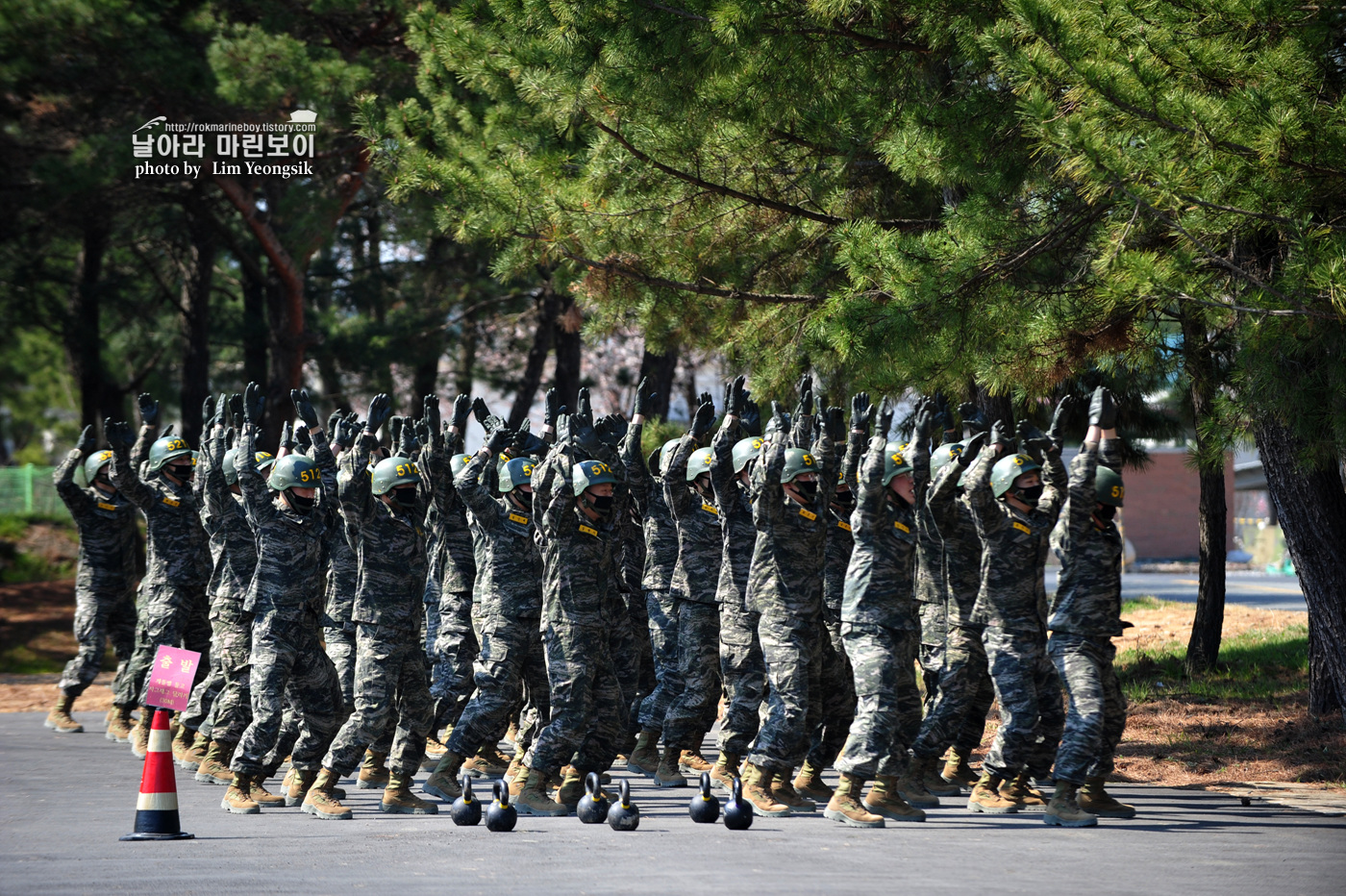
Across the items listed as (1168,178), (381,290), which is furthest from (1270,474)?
(381,290)

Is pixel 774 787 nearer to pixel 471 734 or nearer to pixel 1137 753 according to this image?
pixel 471 734

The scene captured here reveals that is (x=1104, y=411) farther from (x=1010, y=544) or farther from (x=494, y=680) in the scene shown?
(x=494, y=680)

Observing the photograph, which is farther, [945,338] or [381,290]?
[381,290]

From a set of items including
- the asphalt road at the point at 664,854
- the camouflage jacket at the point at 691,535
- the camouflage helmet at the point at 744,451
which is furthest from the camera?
the camouflage jacket at the point at 691,535

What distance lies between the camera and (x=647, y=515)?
10.8m

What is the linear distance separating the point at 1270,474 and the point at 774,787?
5175mm

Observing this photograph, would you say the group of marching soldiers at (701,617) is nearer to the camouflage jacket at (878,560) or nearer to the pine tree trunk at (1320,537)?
the camouflage jacket at (878,560)

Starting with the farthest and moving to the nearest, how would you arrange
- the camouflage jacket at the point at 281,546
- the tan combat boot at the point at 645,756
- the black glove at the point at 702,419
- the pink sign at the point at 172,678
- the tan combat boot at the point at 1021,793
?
the tan combat boot at the point at 645,756 → the black glove at the point at 702,419 → the camouflage jacket at the point at 281,546 → the tan combat boot at the point at 1021,793 → the pink sign at the point at 172,678

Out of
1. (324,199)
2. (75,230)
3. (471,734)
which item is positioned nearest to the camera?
(471,734)

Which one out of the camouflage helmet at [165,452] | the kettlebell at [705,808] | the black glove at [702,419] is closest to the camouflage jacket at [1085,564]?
the kettlebell at [705,808]

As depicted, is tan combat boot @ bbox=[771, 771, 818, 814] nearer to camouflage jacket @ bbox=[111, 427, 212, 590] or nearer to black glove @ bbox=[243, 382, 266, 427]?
black glove @ bbox=[243, 382, 266, 427]

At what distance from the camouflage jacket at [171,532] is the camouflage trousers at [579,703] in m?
4.54

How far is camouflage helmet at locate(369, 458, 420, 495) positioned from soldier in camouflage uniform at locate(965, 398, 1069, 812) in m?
3.81

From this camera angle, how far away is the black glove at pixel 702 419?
961 centimetres
